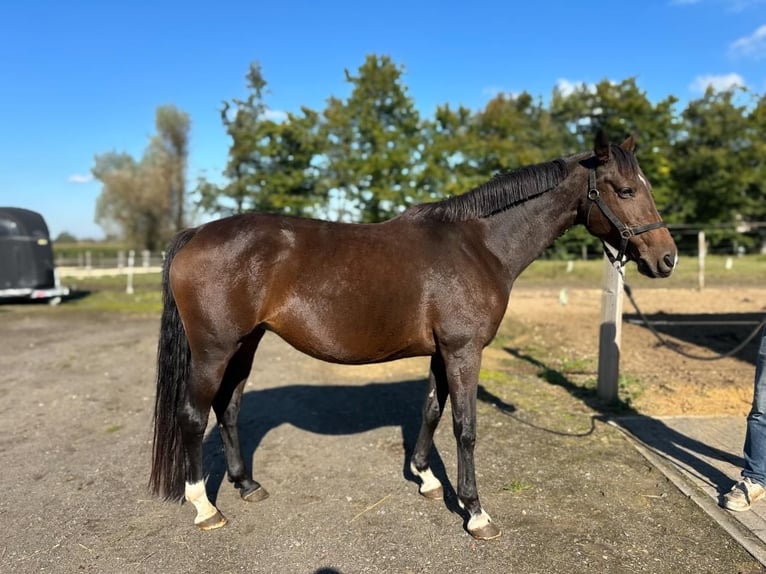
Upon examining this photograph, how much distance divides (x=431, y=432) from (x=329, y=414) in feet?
6.59

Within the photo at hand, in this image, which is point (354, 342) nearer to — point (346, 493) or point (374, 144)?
point (346, 493)

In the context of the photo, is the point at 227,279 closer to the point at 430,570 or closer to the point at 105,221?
the point at 430,570

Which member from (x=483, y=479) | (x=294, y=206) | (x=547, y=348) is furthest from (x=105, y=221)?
(x=483, y=479)

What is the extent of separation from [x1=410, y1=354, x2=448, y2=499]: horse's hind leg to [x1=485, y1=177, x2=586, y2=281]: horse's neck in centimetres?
92

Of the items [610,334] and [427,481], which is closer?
[427,481]

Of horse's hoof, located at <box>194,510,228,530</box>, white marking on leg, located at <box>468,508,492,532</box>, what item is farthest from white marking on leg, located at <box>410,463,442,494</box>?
horse's hoof, located at <box>194,510,228,530</box>

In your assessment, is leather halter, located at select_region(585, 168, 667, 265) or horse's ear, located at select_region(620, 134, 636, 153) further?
horse's ear, located at select_region(620, 134, 636, 153)

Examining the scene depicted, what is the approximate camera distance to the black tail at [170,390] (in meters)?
3.38

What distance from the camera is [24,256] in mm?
14508

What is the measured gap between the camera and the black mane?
3.31 meters

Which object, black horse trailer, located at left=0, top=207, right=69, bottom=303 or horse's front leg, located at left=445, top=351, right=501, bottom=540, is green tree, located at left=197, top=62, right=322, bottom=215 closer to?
black horse trailer, located at left=0, top=207, right=69, bottom=303

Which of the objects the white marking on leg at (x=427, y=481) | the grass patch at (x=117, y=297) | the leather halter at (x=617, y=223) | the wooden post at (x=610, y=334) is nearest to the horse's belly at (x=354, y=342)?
the white marking on leg at (x=427, y=481)

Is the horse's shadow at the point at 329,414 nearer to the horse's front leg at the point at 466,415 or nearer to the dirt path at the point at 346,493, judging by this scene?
the dirt path at the point at 346,493

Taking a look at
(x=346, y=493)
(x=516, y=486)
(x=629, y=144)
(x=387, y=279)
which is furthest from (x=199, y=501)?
(x=629, y=144)
